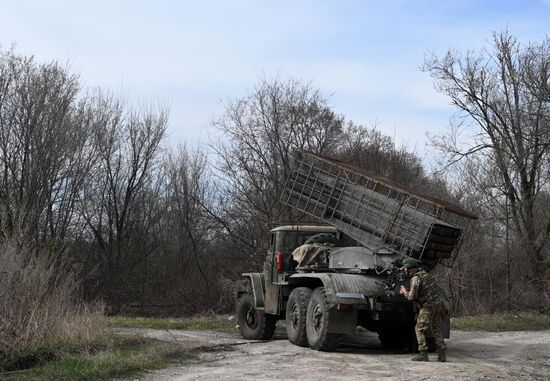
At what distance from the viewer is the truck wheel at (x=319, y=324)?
35.5ft

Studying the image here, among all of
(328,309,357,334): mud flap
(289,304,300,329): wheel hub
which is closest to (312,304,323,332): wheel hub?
(328,309,357,334): mud flap

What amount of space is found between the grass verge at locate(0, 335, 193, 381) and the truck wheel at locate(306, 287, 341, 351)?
2288 millimetres

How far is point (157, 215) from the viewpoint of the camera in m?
34.8

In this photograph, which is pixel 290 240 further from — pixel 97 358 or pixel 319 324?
pixel 97 358

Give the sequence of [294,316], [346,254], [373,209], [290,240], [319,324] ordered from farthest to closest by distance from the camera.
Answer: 1. [290,240]
2. [294,316]
3. [346,254]
4. [373,209]
5. [319,324]

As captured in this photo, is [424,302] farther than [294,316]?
No

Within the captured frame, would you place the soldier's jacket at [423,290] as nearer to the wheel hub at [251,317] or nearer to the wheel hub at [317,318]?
the wheel hub at [317,318]

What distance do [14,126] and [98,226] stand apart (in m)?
8.06

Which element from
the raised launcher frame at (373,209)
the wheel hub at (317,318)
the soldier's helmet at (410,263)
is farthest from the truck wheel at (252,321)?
the soldier's helmet at (410,263)

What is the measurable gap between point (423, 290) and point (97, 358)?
5.37 m

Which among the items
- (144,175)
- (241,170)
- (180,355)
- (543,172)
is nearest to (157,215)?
(144,175)

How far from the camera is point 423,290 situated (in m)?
10.2

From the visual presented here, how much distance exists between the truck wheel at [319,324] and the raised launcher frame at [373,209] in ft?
4.50

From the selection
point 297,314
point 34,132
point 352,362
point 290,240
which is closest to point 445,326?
point 352,362
